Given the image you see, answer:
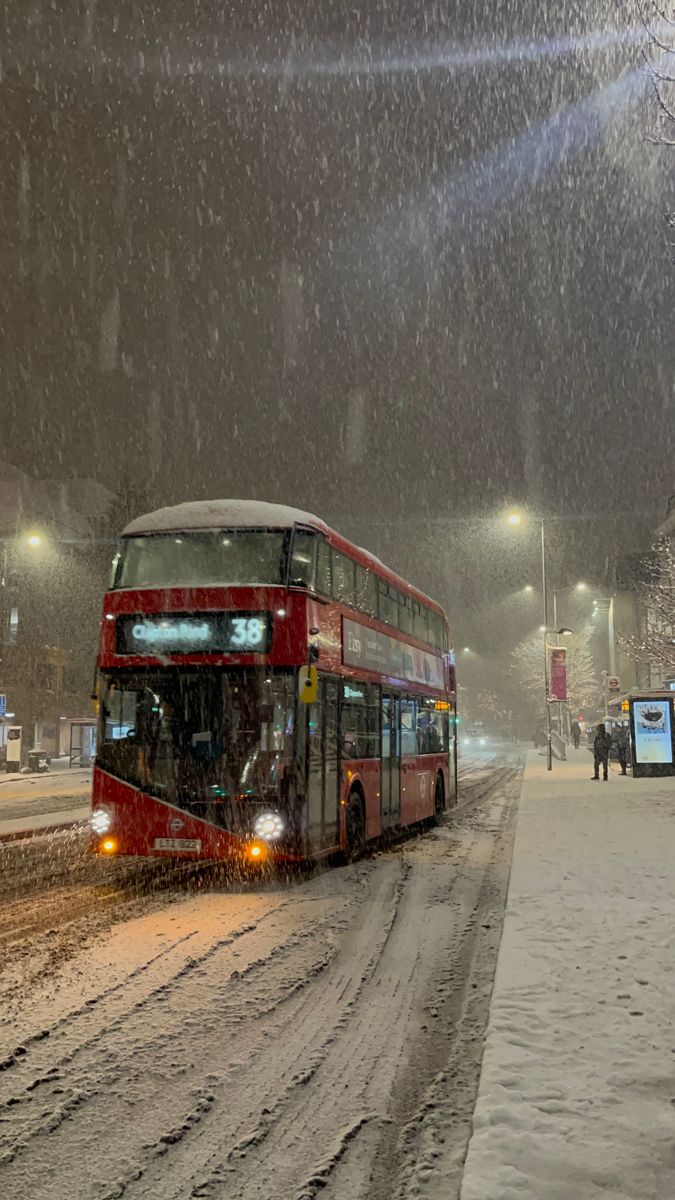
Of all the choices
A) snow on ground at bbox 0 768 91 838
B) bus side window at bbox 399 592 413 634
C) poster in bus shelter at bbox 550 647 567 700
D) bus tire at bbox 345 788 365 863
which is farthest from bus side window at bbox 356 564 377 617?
poster in bus shelter at bbox 550 647 567 700

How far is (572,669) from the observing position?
79.4 meters

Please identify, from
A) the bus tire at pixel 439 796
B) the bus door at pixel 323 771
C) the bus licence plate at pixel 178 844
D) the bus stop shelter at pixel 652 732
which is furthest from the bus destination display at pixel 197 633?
the bus stop shelter at pixel 652 732

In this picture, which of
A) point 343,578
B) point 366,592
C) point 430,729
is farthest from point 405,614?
point 343,578

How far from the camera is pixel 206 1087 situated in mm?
4316

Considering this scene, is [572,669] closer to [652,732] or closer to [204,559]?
[652,732]

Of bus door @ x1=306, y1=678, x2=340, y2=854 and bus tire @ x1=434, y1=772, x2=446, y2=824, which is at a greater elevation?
bus door @ x1=306, y1=678, x2=340, y2=854

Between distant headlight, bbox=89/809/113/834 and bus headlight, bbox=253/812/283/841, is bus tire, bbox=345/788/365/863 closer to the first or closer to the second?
bus headlight, bbox=253/812/283/841

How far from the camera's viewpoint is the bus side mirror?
9.95 metres

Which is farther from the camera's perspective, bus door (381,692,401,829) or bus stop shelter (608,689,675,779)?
bus stop shelter (608,689,675,779)

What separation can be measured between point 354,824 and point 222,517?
14.5 ft

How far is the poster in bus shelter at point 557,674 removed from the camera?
37.5 metres

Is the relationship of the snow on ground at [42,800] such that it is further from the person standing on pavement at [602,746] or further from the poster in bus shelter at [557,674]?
the poster in bus shelter at [557,674]

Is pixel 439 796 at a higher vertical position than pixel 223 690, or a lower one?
lower

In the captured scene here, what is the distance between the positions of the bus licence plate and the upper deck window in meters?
2.79
